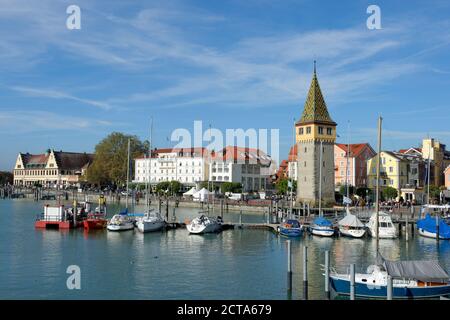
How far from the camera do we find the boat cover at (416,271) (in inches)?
901

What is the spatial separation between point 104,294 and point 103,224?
2794 cm

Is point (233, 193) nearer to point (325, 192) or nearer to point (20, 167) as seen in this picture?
point (325, 192)

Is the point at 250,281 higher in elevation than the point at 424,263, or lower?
lower

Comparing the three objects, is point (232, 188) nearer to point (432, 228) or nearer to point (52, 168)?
point (432, 228)

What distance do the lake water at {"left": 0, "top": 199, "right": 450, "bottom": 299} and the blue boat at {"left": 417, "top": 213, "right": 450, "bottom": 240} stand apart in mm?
867

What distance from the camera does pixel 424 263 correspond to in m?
23.6

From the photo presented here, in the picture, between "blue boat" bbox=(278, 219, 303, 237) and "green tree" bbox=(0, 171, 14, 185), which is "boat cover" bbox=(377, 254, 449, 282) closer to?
"blue boat" bbox=(278, 219, 303, 237)

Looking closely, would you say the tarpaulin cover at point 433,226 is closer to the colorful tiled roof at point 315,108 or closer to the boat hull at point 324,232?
the boat hull at point 324,232

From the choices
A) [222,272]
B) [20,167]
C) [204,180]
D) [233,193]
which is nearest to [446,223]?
[222,272]

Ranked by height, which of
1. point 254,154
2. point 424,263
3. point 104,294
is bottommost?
point 104,294

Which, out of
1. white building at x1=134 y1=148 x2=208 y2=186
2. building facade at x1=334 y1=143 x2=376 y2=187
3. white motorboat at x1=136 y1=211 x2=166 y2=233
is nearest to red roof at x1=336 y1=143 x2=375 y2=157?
building facade at x1=334 y1=143 x2=376 y2=187

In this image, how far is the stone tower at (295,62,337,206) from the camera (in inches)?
2788

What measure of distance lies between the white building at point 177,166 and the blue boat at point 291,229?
66385mm

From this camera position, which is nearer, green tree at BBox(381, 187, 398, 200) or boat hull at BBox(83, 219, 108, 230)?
boat hull at BBox(83, 219, 108, 230)
